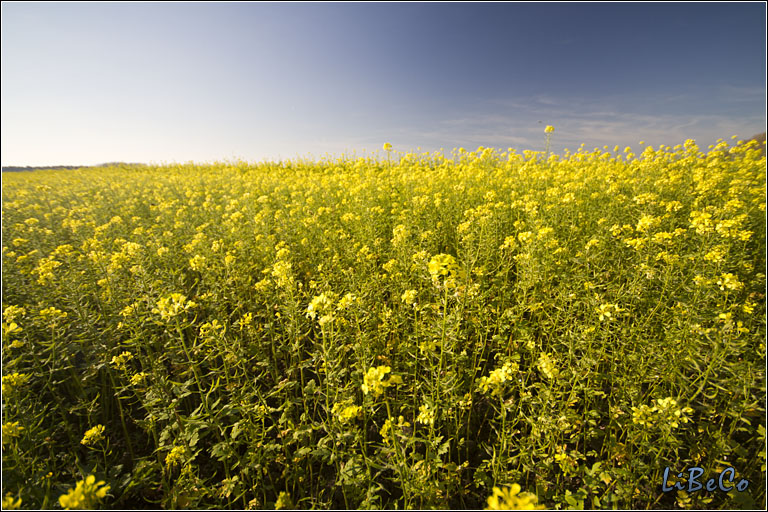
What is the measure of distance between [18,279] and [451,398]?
5.04 metres

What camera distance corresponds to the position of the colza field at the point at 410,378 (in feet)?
5.53

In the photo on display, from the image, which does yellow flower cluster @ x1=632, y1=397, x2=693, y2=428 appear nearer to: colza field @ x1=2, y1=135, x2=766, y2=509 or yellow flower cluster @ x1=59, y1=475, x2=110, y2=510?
colza field @ x1=2, y1=135, x2=766, y2=509

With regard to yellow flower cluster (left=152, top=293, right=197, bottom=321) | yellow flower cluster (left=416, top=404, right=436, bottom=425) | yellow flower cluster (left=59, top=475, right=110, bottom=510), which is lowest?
yellow flower cluster (left=59, top=475, right=110, bottom=510)

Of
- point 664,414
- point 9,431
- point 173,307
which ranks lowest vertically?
point 9,431

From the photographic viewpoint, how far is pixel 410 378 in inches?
98.4

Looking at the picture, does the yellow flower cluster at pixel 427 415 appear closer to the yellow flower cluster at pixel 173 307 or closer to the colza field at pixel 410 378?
the colza field at pixel 410 378

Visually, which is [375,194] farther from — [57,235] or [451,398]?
[57,235]

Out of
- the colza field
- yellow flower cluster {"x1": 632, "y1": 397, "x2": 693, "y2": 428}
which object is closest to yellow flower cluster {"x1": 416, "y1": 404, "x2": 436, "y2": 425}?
the colza field

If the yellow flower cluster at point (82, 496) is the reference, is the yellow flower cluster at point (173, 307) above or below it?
above

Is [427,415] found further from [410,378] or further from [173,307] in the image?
[173,307]

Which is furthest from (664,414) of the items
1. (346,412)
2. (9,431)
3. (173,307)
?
(9,431)

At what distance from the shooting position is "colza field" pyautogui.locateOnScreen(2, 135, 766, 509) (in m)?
1.68

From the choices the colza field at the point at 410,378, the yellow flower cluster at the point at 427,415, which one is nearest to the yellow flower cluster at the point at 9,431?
the colza field at the point at 410,378

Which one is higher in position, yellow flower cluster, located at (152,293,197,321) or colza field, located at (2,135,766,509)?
yellow flower cluster, located at (152,293,197,321)
